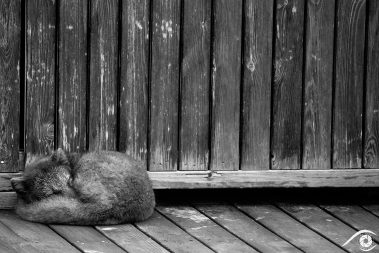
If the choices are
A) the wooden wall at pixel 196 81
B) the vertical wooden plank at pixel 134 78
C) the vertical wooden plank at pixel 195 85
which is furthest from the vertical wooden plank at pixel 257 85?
the vertical wooden plank at pixel 134 78

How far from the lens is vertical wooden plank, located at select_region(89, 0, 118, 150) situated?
513 cm

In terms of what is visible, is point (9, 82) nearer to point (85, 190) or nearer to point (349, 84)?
point (85, 190)

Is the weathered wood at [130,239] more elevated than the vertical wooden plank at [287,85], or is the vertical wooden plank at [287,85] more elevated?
the vertical wooden plank at [287,85]

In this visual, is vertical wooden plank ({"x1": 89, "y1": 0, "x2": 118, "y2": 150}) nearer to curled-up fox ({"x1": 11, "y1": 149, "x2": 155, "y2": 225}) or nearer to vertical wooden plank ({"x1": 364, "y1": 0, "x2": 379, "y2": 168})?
curled-up fox ({"x1": 11, "y1": 149, "x2": 155, "y2": 225})

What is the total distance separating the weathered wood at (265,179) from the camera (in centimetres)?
531

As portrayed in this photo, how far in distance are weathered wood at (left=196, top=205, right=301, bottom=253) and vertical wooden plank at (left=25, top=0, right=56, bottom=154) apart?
1020mm

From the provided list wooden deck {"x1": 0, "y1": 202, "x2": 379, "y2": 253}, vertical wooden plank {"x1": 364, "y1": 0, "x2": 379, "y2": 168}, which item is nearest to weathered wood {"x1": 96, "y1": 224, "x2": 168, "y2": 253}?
wooden deck {"x1": 0, "y1": 202, "x2": 379, "y2": 253}

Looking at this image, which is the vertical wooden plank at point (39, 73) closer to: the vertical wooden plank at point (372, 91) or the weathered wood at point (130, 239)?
the weathered wood at point (130, 239)

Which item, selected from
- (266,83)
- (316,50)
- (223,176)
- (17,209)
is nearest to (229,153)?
(223,176)

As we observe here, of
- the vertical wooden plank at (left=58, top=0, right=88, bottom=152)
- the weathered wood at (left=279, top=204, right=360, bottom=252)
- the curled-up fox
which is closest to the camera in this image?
the curled-up fox

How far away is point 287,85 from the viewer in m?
5.42

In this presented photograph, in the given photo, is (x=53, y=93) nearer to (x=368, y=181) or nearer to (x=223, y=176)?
(x=223, y=176)

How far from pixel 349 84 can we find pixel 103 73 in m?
1.48

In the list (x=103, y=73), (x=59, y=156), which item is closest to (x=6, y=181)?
(x=59, y=156)
